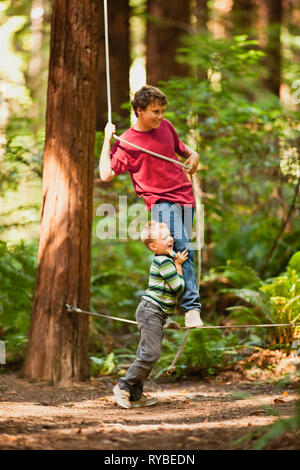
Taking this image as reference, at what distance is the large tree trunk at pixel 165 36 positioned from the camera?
38.8ft

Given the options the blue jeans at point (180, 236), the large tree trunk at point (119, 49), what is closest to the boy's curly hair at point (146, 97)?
the blue jeans at point (180, 236)

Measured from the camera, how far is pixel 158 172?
4.41 metres

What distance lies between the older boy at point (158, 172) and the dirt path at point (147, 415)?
775mm

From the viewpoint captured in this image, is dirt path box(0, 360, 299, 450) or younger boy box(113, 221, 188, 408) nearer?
dirt path box(0, 360, 299, 450)

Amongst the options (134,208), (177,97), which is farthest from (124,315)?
(177,97)

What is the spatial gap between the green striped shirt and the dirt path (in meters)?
0.85

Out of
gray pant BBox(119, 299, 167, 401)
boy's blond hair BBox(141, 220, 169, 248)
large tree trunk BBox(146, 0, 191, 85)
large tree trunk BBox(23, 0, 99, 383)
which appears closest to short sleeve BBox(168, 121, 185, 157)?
boy's blond hair BBox(141, 220, 169, 248)

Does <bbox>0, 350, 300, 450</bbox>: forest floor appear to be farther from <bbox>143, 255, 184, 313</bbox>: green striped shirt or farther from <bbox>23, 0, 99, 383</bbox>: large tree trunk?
<bbox>143, 255, 184, 313</bbox>: green striped shirt

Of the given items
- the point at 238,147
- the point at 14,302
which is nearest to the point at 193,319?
the point at 14,302

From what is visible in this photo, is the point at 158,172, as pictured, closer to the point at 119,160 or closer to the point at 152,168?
the point at 152,168

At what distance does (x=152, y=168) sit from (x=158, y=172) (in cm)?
6

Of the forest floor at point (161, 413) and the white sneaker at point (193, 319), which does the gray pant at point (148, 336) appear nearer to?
the white sneaker at point (193, 319)

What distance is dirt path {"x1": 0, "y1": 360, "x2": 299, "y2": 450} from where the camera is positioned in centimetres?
293
